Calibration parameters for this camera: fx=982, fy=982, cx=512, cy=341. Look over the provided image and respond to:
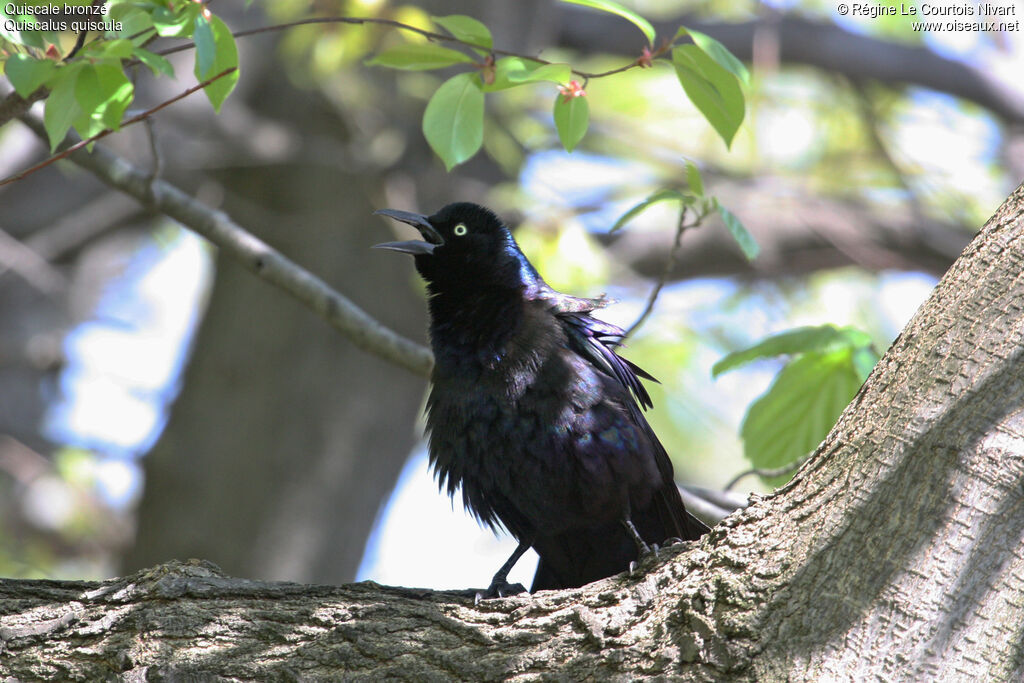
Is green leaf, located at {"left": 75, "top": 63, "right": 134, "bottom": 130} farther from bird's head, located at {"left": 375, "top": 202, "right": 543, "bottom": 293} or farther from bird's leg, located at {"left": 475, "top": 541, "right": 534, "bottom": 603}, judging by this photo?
bird's leg, located at {"left": 475, "top": 541, "right": 534, "bottom": 603}

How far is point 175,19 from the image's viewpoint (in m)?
2.36

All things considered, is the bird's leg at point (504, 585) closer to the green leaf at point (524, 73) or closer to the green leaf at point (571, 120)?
the green leaf at point (571, 120)

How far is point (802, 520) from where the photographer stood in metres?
2.35

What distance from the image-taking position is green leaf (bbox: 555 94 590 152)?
2.90m

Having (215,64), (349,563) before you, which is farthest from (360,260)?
(215,64)

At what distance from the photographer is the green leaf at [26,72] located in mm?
2283

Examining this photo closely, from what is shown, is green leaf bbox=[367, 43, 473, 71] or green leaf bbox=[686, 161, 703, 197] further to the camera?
green leaf bbox=[686, 161, 703, 197]

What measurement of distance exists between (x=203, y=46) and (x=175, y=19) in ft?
0.47

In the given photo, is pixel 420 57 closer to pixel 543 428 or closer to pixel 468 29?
pixel 468 29

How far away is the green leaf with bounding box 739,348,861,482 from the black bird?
1.58ft

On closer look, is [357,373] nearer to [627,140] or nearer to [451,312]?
[627,140]

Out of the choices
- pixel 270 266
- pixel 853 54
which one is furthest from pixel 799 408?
pixel 853 54

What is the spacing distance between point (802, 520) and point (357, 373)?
17.2 feet

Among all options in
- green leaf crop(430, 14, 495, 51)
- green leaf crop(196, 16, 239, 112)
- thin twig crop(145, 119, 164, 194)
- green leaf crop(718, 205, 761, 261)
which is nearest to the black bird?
green leaf crop(718, 205, 761, 261)
